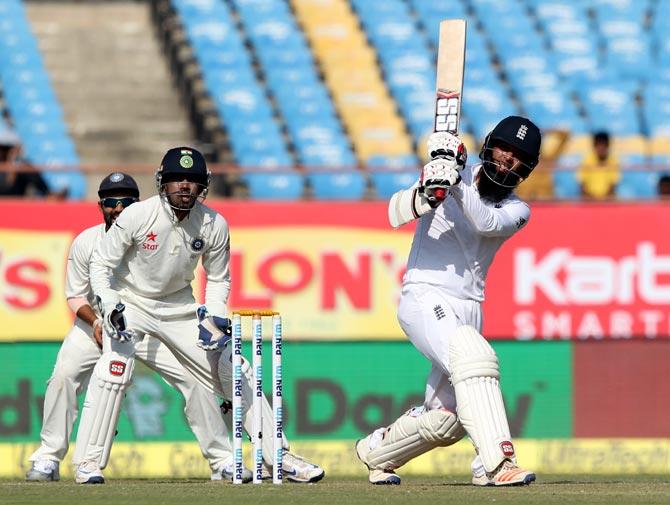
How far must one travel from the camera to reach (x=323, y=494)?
23.8 feet

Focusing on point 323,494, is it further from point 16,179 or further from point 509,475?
point 16,179

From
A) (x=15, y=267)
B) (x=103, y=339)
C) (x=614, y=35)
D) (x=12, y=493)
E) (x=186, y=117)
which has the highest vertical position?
(x=614, y=35)

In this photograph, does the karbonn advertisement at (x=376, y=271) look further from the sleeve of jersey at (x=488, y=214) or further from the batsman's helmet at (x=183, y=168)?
the sleeve of jersey at (x=488, y=214)

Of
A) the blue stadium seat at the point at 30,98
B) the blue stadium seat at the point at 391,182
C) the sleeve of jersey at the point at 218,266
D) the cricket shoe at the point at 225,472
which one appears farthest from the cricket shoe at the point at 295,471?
the blue stadium seat at the point at 30,98

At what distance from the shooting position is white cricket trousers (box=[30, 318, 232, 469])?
8.63 m

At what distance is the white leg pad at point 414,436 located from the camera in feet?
25.9

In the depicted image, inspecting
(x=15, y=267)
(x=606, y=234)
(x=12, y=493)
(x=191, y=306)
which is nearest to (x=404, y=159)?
(x=606, y=234)

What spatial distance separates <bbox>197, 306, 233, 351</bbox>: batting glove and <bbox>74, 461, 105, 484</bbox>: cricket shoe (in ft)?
2.77

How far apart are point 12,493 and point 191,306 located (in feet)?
4.96

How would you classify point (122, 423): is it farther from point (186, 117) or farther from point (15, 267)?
point (186, 117)

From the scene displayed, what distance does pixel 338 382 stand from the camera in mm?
11680

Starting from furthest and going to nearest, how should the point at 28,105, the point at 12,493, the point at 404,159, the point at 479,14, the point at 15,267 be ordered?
the point at 479,14
the point at 28,105
the point at 404,159
the point at 15,267
the point at 12,493

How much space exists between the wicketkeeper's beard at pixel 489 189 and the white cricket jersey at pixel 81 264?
2393 mm

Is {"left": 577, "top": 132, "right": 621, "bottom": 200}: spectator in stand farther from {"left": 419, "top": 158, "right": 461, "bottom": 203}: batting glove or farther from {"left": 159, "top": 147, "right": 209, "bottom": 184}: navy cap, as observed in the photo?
{"left": 419, "top": 158, "right": 461, "bottom": 203}: batting glove
